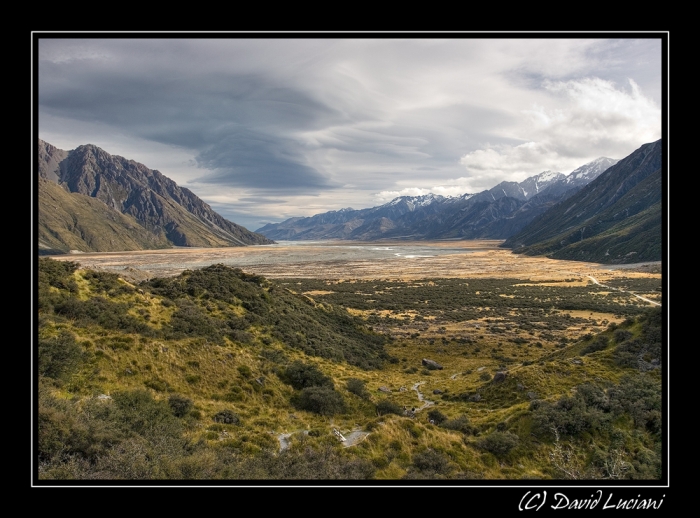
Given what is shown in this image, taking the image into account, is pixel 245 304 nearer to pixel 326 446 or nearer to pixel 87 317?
pixel 87 317

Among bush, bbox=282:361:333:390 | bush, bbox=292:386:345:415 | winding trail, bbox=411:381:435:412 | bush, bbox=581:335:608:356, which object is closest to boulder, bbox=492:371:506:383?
winding trail, bbox=411:381:435:412

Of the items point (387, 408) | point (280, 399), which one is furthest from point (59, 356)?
point (387, 408)

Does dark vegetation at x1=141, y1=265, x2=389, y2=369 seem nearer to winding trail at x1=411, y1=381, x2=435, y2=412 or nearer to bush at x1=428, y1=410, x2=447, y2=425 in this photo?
winding trail at x1=411, y1=381, x2=435, y2=412

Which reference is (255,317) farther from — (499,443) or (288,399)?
(499,443)

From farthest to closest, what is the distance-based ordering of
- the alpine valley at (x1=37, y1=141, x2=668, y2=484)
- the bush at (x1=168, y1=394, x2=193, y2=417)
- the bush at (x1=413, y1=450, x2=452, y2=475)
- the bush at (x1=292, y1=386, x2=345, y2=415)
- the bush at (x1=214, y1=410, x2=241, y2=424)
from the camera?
1. the bush at (x1=292, y1=386, x2=345, y2=415)
2. the bush at (x1=214, y1=410, x2=241, y2=424)
3. the bush at (x1=168, y1=394, x2=193, y2=417)
4. the bush at (x1=413, y1=450, x2=452, y2=475)
5. the alpine valley at (x1=37, y1=141, x2=668, y2=484)

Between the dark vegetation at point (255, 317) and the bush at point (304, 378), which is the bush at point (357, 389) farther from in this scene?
the dark vegetation at point (255, 317)
